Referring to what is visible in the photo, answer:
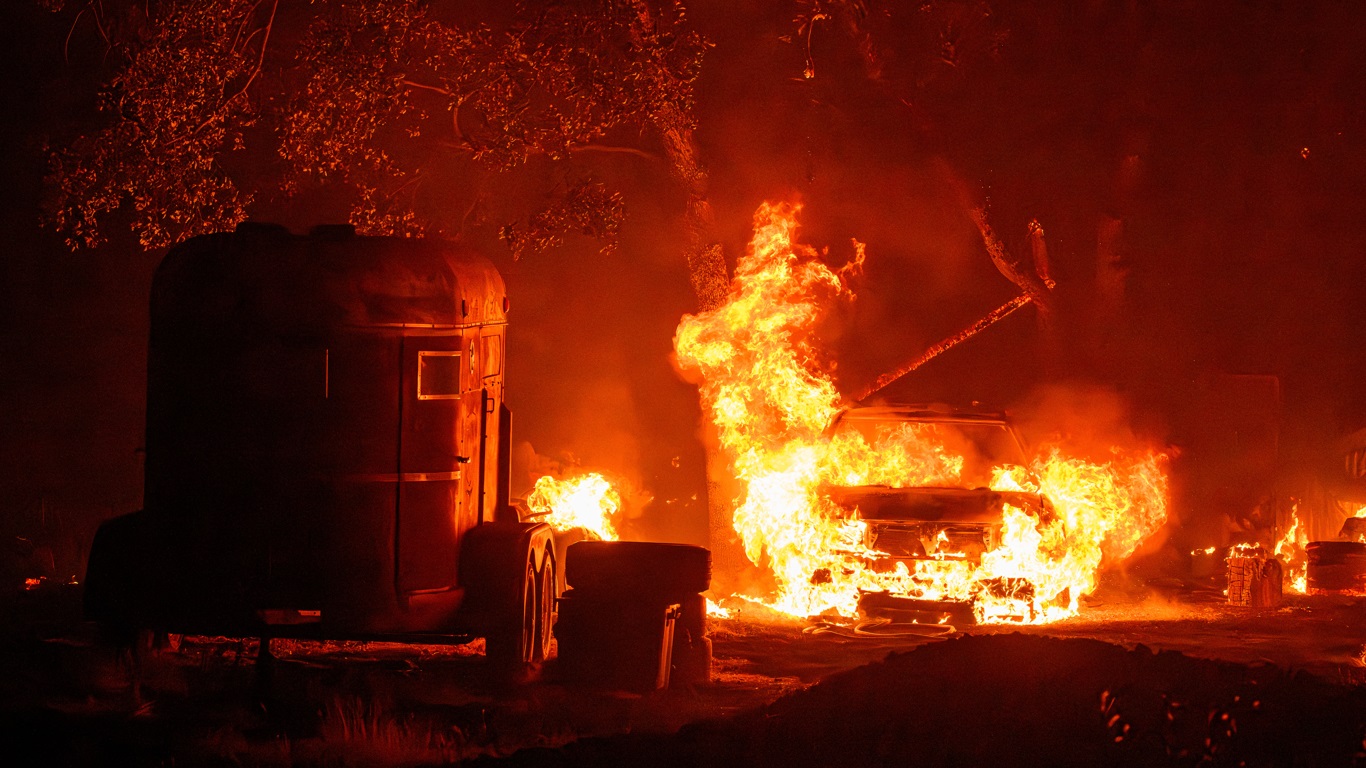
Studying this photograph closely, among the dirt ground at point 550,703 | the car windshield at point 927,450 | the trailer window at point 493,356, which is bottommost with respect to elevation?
the dirt ground at point 550,703

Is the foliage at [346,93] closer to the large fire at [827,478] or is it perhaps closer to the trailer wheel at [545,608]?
the large fire at [827,478]

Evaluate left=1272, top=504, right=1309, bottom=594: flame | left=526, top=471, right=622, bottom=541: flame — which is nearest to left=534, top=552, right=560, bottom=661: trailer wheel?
left=526, top=471, right=622, bottom=541: flame

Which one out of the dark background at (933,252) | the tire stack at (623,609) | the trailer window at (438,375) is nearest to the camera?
the trailer window at (438,375)

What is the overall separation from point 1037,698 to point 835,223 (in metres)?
12.3

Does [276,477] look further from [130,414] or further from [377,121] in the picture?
[130,414]

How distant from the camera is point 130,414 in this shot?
19.3 meters

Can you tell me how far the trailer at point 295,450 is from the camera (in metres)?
9.34

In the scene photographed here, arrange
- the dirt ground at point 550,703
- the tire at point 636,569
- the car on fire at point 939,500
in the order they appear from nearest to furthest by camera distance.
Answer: the dirt ground at point 550,703, the tire at point 636,569, the car on fire at point 939,500

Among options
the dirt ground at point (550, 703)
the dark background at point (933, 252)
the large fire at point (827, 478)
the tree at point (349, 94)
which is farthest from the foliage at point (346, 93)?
the dirt ground at point (550, 703)

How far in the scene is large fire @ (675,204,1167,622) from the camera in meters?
13.1

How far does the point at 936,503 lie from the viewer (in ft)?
43.9

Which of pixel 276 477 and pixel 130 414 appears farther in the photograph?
pixel 130 414

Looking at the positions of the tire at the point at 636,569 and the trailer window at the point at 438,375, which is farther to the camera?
the tire at the point at 636,569

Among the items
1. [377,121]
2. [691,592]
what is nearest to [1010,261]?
[377,121]
